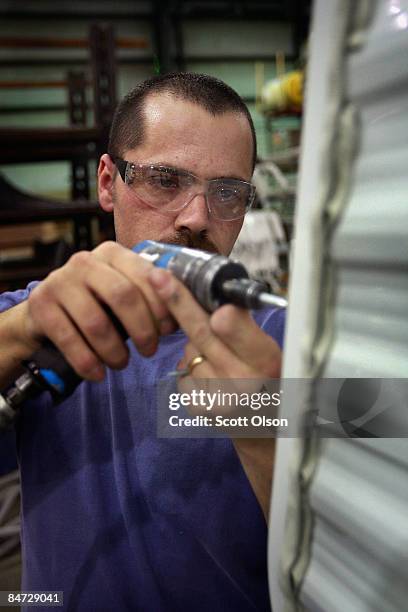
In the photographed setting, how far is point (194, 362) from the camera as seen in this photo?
58 cm

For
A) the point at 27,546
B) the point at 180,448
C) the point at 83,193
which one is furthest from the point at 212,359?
the point at 83,193

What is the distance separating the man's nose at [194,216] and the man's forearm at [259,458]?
1.78ft

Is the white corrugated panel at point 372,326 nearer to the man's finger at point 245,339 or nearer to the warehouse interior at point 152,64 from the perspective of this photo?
the man's finger at point 245,339

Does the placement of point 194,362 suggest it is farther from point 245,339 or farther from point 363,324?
point 363,324

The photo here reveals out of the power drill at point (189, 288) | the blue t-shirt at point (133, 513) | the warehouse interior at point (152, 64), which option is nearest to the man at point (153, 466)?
the blue t-shirt at point (133, 513)

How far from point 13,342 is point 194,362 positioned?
0.33 metres

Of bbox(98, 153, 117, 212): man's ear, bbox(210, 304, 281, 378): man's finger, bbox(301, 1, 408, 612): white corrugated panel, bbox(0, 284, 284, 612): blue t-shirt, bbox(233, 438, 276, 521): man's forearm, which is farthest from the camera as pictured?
bbox(98, 153, 117, 212): man's ear

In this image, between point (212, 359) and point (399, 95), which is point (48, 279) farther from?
point (399, 95)

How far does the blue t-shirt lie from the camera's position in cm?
100

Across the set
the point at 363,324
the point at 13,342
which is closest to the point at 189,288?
the point at 363,324

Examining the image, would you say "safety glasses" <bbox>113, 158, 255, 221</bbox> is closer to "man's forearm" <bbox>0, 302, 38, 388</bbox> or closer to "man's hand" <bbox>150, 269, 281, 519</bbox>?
"man's forearm" <bbox>0, 302, 38, 388</bbox>

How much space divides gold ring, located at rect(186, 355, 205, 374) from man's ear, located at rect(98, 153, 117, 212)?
809 mm

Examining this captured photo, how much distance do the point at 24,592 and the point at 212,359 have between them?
0.86m

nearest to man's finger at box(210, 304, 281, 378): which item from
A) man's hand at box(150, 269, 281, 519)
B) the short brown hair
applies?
man's hand at box(150, 269, 281, 519)
